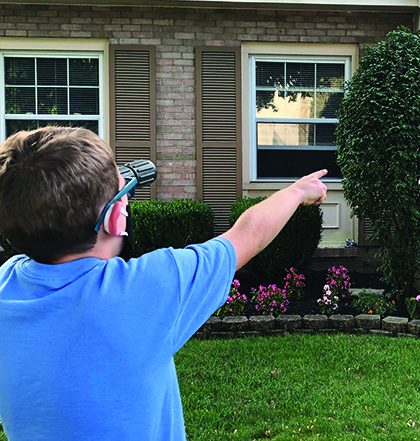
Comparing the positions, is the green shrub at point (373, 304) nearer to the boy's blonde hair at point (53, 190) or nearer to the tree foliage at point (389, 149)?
the tree foliage at point (389, 149)

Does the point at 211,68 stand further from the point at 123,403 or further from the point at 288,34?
the point at 123,403

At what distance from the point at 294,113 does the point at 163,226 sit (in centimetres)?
283

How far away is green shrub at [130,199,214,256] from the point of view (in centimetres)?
547

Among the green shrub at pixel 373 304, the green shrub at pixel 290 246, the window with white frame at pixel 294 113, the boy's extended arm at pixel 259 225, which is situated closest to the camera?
the boy's extended arm at pixel 259 225

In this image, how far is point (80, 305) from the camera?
0.82m

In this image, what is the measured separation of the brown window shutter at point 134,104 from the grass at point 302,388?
322cm

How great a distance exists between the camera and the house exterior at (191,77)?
6.52 metres

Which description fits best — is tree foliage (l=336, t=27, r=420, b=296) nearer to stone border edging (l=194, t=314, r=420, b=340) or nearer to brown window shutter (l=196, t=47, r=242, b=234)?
stone border edging (l=194, t=314, r=420, b=340)

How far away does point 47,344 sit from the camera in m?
0.82

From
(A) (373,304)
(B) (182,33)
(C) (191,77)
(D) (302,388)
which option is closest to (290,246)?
(A) (373,304)

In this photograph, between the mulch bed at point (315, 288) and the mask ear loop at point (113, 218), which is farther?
the mulch bed at point (315, 288)

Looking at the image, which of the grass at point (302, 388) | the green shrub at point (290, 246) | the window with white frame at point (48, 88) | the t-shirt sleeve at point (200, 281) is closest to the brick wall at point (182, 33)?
the window with white frame at point (48, 88)

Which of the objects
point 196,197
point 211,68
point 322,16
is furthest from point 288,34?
point 196,197

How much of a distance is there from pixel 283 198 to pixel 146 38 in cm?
611
